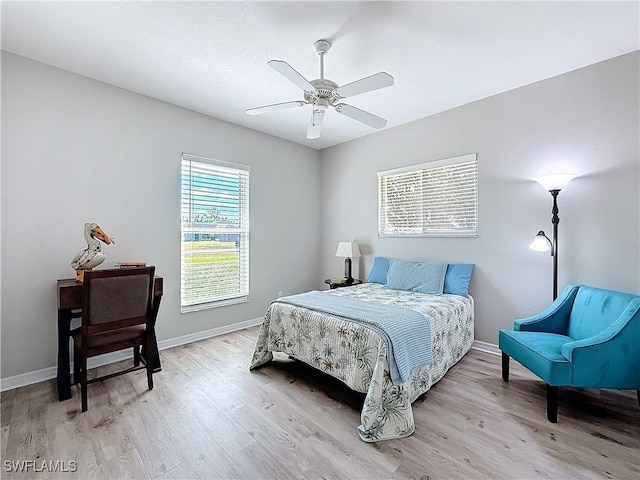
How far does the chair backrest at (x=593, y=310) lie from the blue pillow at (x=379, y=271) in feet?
6.35

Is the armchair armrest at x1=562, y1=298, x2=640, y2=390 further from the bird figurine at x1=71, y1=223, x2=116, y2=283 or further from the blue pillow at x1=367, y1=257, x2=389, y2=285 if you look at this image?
the bird figurine at x1=71, y1=223, x2=116, y2=283

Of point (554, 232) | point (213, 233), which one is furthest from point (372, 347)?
point (213, 233)

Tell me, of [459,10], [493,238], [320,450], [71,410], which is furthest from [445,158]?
[71,410]

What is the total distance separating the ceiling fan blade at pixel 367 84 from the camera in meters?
2.00

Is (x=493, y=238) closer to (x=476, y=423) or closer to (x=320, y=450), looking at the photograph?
(x=476, y=423)

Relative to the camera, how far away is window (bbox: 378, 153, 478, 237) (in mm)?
3477

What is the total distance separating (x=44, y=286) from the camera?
2.64 meters

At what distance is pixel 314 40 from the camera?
90.7 inches

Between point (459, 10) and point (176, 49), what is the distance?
2159 millimetres

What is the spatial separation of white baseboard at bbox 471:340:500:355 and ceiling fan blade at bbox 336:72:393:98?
2903 mm

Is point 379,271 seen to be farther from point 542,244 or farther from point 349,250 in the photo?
point 542,244

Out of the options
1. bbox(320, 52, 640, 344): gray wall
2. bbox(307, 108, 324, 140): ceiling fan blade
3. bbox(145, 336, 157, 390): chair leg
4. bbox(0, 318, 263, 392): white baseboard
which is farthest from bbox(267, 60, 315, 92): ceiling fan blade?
bbox(0, 318, 263, 392): white baseboard

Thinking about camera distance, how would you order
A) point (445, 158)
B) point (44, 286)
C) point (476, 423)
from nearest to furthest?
point (476, 423) < point (44, 286) < point (445, 158)

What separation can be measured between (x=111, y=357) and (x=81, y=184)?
173cm
